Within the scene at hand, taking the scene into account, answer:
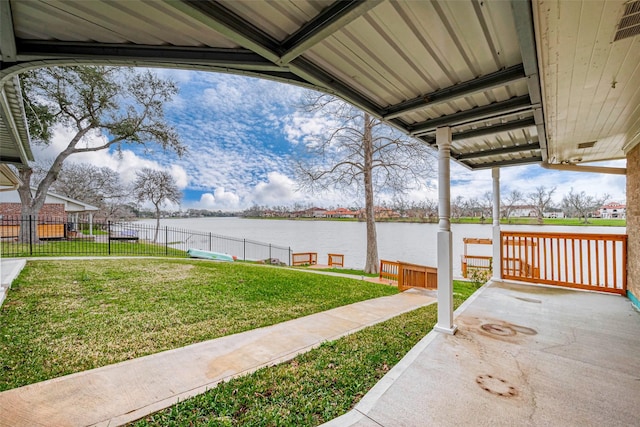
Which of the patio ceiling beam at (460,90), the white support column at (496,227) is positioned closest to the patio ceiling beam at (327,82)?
the patio ceiling beam at (460,90)

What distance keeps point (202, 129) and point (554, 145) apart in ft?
157

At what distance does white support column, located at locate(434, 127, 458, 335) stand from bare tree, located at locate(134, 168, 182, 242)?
2246 cm

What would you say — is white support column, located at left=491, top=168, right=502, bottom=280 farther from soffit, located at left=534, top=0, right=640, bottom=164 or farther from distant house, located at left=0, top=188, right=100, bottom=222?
distant house, located at left=0, top=188, right=100, bottom=222

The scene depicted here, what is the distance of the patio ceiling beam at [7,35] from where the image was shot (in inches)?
52.6

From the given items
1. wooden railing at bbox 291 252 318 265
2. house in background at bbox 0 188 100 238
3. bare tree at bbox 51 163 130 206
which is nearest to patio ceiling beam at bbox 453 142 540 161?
wooden railing at bbox 291 252 318 265

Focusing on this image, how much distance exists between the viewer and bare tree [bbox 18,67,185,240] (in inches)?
457

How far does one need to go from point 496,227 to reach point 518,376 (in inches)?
165

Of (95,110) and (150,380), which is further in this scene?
(95,110)

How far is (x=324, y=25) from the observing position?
151 centimetres

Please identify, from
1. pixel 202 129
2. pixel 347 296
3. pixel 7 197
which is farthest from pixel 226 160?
pixel 347 296

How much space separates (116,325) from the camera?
11.3 feet

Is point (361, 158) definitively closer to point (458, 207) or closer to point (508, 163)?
point (458, 207)

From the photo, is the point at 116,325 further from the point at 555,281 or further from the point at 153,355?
the point at 555,281

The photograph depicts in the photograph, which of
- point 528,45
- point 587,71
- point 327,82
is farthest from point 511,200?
point 327,82
